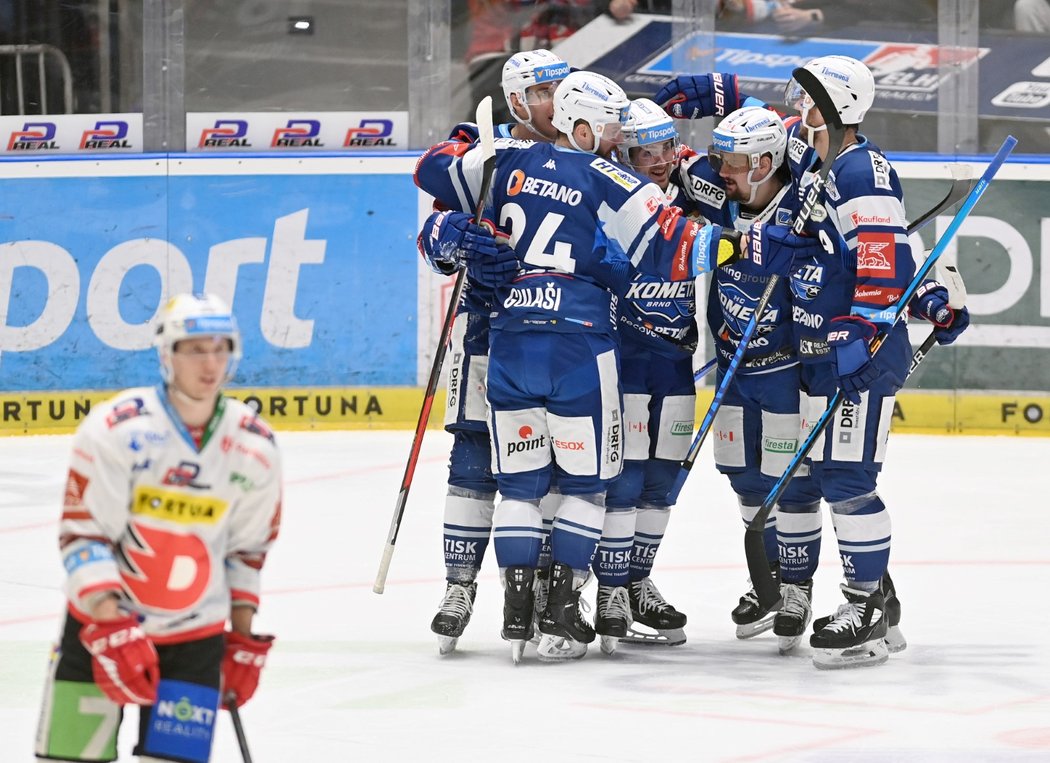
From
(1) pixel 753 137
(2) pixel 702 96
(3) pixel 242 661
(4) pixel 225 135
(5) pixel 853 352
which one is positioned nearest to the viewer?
(3) pixel 242 661

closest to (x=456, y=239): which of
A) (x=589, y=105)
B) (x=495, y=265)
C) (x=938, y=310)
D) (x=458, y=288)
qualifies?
(x=495, y=265)

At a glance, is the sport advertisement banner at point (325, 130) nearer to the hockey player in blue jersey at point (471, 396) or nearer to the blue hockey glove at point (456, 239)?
the hockey player in blue jersey at point (471, 396)

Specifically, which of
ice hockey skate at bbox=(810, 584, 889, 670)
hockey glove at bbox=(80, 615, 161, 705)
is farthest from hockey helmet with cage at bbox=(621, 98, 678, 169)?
hockey glove at bbox=(80, 615, 161, 705)

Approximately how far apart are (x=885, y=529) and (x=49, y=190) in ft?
18.5

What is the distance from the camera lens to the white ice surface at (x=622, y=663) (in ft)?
13.7

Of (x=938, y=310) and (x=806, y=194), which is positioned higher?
(x=806, y=194)

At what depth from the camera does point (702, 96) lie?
5.83 meters

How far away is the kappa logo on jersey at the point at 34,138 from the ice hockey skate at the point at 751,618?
→ 5549mm

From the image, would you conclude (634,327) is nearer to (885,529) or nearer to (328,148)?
(885,529)

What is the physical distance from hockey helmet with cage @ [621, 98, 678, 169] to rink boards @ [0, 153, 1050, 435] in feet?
13.4

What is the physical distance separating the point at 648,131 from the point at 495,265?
661 millimetres

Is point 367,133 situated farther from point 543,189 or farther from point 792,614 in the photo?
point 792,614

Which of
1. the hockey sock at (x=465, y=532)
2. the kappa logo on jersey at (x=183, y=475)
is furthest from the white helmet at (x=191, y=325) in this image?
the hockey sock at (x=465, y=532)

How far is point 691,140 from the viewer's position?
9.73 metres
